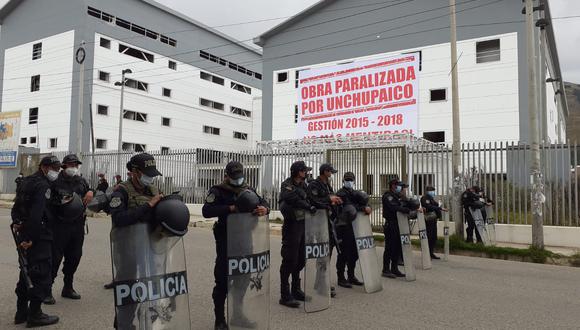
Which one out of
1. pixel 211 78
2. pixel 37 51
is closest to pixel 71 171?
pixel 37 51

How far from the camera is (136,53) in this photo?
34656mm

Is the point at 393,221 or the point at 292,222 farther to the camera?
the point at 393,221

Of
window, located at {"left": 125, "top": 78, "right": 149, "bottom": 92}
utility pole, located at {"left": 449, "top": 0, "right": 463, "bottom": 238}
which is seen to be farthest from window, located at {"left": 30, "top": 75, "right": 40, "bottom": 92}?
utility pole, located at {"left": 449, "top": 0, "right": 463, "bottom": 238}

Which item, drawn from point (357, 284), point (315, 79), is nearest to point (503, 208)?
point (357, 284)

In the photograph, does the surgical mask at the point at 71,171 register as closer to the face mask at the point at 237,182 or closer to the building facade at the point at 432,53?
the face mask at the point at 237,182

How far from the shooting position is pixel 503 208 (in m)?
11.7

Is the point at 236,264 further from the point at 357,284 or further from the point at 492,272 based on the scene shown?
the point at 492,272

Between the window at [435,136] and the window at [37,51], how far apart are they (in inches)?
1110

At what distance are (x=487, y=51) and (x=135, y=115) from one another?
962 inches

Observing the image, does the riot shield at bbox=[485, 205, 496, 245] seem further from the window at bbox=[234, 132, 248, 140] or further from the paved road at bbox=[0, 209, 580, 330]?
the window at bbox=[234, 132, 248, 140]

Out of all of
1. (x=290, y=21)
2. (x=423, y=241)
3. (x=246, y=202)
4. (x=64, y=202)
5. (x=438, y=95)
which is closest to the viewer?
(x=246, y=202)

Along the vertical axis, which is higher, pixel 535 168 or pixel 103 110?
pixel 103 110

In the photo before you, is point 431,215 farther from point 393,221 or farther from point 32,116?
point 32,116

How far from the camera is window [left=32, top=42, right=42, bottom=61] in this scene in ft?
110
